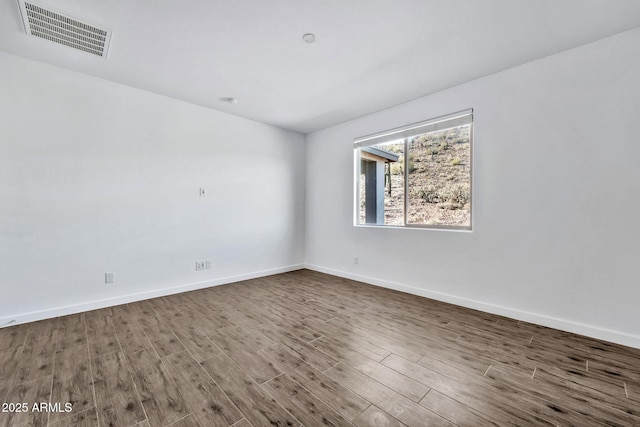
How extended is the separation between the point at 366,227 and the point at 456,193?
4.62 feet

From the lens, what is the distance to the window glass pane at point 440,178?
3254 mm

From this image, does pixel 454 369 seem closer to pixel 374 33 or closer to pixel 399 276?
pixel 399 276

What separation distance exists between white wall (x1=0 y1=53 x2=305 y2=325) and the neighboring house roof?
1.86 metres

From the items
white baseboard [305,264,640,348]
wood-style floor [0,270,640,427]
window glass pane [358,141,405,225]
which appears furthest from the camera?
window glass pane [358,141,405,225]

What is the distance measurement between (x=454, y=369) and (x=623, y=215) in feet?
6.59

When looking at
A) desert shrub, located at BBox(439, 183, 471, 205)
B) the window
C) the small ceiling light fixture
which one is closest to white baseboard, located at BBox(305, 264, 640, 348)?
the window

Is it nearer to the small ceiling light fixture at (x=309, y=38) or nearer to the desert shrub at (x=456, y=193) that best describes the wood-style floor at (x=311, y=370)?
the desert shrub at (x=456, y=193)

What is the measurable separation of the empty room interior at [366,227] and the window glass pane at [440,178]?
0.09 feet

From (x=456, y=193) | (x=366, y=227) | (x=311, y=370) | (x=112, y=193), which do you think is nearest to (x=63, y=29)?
(x=112, y=193)

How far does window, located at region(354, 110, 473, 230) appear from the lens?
3.28 m

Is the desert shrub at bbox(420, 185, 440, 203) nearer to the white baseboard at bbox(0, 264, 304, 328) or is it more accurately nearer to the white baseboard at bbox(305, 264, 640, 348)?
the white baseboard at bbox(305, 264, 640, 348)

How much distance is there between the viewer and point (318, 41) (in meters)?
2.38

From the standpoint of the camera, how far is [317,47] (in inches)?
97.0

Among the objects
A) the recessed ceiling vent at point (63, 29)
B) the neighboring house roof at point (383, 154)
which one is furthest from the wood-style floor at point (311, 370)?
the recessed ceiling vent at point (63, 29)
